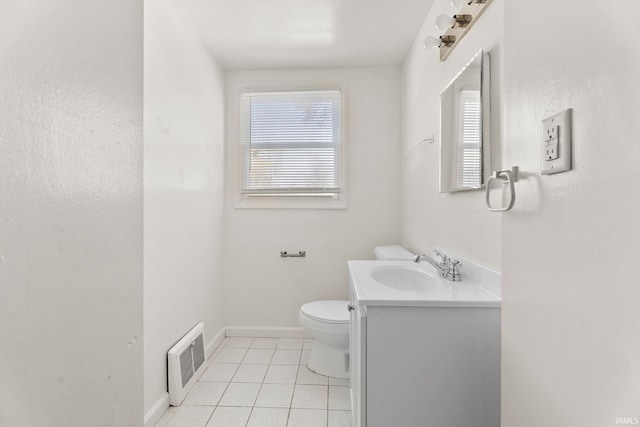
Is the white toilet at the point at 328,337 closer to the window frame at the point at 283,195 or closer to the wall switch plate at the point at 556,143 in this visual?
the window frame at the point at 283,195

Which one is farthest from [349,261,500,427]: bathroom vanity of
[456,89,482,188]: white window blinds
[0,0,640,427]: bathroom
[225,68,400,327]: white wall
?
[225,68,400,327]: white wall

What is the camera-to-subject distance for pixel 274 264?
2775 mm

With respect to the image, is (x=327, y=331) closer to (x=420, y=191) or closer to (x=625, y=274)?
(x=420, y=191)

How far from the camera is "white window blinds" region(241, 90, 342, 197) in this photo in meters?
2.75

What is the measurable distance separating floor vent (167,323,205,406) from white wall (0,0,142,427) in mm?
1206

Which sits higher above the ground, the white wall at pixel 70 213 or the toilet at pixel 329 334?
the white wall at pixel 70 213

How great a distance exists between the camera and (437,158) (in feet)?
5.93

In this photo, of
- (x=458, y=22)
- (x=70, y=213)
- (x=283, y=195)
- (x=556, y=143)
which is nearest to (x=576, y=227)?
(x=556, y=143)

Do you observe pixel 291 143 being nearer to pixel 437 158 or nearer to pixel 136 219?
pixel 437 158

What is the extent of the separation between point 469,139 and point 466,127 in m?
0.06

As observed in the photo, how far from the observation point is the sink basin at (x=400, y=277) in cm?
158

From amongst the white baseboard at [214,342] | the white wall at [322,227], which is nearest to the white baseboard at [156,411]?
the white baseboard at [214,342]

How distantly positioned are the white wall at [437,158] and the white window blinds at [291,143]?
2.01ft

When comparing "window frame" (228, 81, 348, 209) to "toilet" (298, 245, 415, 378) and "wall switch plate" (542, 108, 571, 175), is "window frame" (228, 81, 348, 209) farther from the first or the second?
"wall switch plate" (542, 108, 571, 175)
